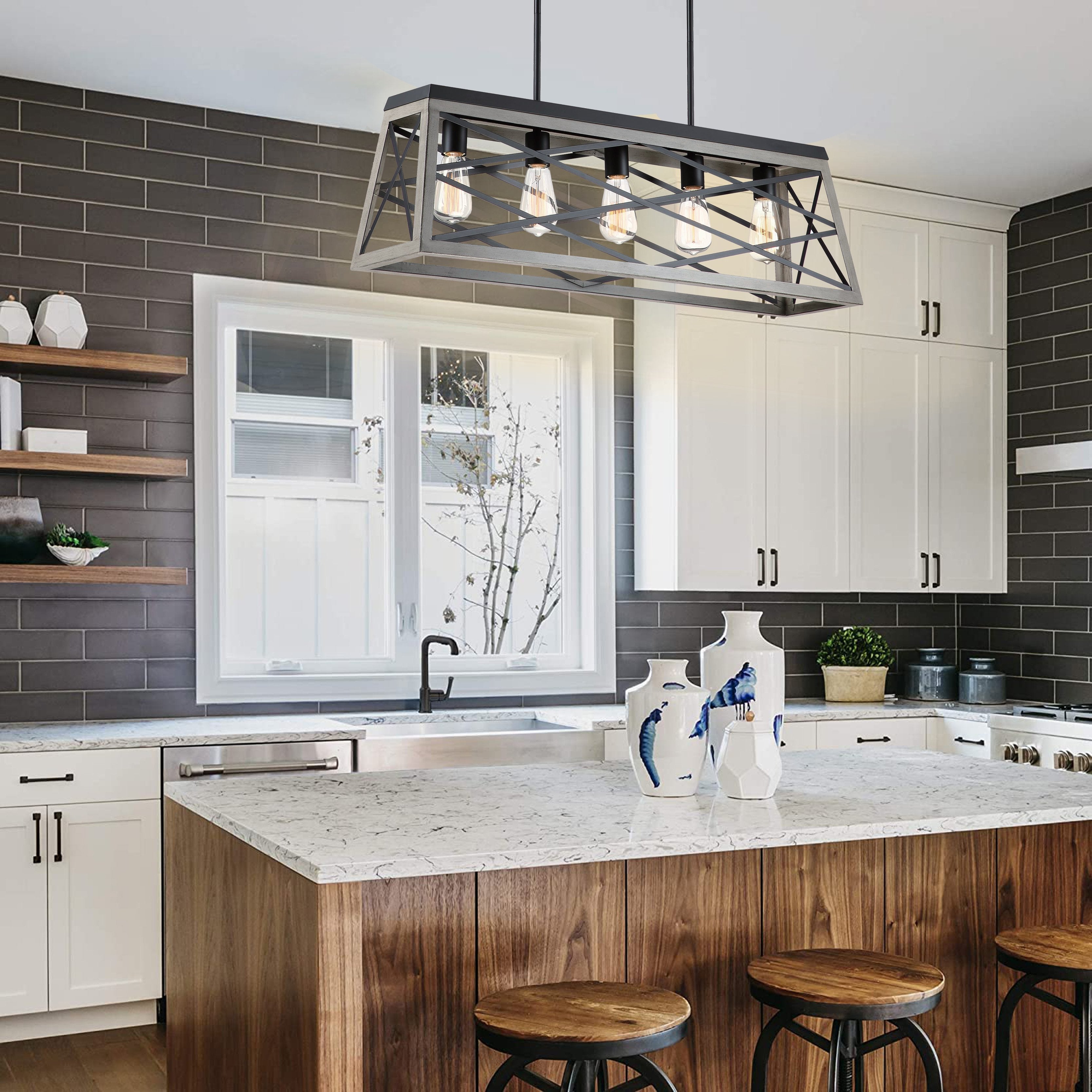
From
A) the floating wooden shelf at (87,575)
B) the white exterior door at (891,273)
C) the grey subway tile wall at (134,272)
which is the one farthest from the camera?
the white exterior door at (891,273)

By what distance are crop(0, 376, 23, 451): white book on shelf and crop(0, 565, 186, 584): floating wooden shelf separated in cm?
38

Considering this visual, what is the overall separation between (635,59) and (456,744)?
2.25 metres

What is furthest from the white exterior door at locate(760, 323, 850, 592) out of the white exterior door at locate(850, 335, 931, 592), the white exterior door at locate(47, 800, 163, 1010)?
the white exterior door at locate(47, 800, 163, 1010)

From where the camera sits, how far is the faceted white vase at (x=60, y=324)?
4066 millimetres

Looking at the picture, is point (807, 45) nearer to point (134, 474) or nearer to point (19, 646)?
point (134, 474)

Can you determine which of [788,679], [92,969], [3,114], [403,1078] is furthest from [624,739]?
[3,114]

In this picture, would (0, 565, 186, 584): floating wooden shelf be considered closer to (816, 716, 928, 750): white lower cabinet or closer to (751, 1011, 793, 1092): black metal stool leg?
(816, 716, 928, 750): white lower cabinet

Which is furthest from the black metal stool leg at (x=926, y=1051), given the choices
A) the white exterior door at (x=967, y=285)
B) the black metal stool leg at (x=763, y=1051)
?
the white exterior door at (x=967, y=285)

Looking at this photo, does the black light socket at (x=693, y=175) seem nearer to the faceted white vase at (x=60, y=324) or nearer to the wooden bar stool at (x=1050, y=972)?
the wooden bar stool at (x=1050, y=972)

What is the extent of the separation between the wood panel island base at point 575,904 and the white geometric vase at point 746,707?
0.07 meters

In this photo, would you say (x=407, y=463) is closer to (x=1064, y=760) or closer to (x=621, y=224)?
(x=621, y=224)

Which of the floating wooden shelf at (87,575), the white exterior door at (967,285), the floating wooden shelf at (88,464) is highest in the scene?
the white exterior door at (967,285)

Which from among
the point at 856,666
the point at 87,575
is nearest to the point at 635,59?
the point at 87,575

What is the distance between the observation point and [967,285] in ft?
17.9
